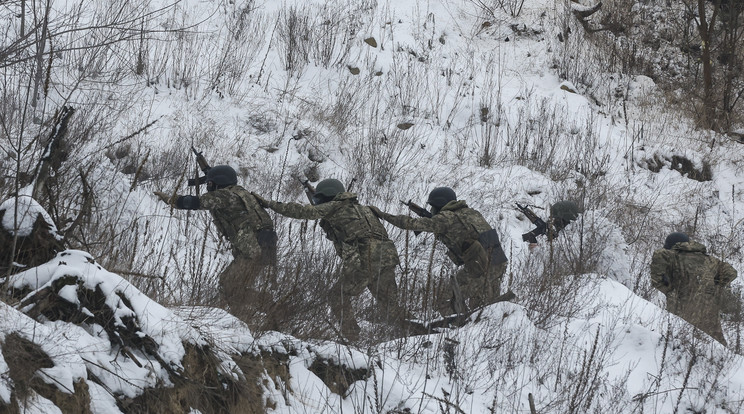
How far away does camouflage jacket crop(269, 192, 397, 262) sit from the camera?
20.2 feet

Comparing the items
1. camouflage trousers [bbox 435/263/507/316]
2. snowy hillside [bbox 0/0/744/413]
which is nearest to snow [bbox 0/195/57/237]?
snowy hillside [bbox 0/0/744/413]

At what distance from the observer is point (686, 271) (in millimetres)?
7184

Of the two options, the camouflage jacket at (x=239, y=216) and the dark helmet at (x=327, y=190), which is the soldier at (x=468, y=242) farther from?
the camouflage jacket at (x=239, y=216)

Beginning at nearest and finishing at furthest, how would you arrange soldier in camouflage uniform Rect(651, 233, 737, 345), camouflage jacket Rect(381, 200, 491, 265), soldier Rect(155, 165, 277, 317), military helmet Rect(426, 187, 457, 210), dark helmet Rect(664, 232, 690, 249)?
1. soldier Rect(155, 165, 277, 317)
2. camouflage jacket Rect(381, 200, 491, 265)
3. soldier in camouflage uniform Rect(651, 233, 737, 345)
4. military helmet Rect(426, 187, 457, 210)
5. dark helmet Rect(664, 232, 690, 249)

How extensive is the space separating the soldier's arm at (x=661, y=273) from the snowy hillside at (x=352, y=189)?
0.67 ft

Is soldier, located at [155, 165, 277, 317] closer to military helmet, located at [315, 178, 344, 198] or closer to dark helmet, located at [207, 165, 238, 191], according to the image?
dark helmet, located at [207, 165, 238, 191]

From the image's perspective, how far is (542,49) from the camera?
12.4 metres

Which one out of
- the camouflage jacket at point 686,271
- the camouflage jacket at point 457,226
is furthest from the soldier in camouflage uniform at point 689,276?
the camouflage jacket at point 457,226

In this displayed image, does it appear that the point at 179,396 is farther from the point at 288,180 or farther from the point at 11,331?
the point at 288,180

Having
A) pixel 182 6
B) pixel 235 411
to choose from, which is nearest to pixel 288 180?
pixel 182 6

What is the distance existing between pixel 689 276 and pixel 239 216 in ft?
14.8

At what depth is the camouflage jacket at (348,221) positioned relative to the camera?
616cm

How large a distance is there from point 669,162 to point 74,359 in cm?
1000

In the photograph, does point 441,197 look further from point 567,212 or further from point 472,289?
point 567,212
